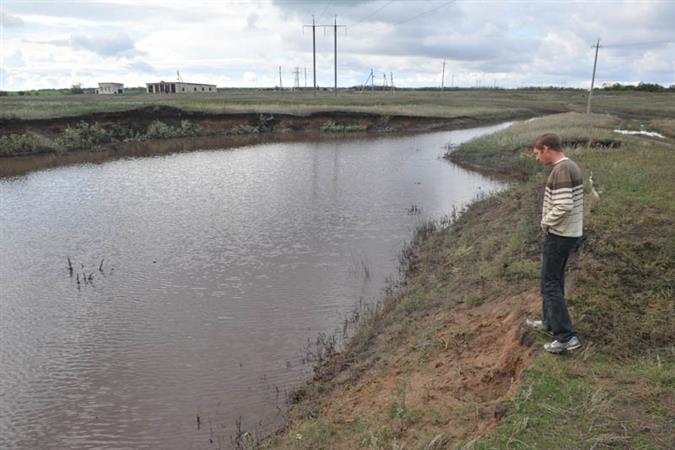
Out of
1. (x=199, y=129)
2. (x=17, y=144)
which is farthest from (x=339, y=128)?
(x=17, y=144)

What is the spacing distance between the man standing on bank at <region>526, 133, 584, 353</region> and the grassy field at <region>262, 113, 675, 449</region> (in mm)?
324

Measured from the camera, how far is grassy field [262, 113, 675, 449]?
490 centimetres

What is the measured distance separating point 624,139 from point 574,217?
2266cm

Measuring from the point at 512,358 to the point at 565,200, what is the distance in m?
1.99

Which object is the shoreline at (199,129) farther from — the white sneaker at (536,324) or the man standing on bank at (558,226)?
the man standing on bank at (558,226)

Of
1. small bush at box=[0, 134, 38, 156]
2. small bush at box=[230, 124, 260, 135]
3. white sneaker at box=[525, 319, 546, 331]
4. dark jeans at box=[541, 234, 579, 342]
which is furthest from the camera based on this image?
small bush at box=[230, 124, 260, 135]

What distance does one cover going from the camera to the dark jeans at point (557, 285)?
5.93 meters

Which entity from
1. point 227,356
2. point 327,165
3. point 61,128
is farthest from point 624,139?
point 61,128

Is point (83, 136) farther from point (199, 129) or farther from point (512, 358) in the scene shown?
point (512, 358)

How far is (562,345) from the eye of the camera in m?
5.89

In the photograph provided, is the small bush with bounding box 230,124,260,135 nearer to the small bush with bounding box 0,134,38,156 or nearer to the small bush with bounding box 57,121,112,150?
the small bush with bounding box 57,121,112,150

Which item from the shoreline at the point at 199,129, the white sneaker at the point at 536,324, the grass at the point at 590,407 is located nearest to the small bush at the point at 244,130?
the shoreline at the point at 199,129

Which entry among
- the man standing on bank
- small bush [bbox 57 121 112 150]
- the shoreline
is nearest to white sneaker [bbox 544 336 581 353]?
the man standing on bank

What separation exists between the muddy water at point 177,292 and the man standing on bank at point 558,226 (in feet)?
12.5
